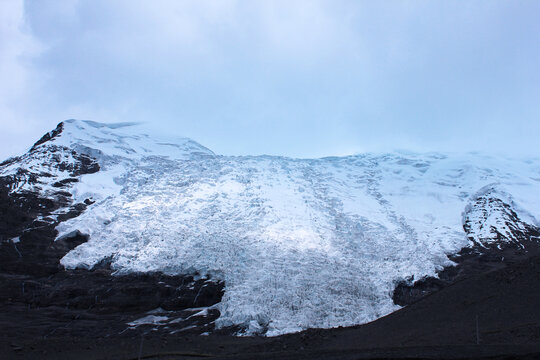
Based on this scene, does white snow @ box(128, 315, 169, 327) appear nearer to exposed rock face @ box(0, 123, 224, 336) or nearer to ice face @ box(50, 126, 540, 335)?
exposed rock face @ box(0, 123, 224, 336)

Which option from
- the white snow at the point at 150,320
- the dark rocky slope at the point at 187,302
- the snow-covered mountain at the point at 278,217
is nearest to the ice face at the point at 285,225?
the snow-covered mountain at the point at 278,217

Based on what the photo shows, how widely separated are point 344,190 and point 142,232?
2880 centimetres

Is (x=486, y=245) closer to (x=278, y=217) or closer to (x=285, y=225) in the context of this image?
(x=285, y=225)

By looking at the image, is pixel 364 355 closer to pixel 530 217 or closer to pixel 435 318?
pixel 435 318

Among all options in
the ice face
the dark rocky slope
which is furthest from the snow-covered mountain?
the dark rocky slope

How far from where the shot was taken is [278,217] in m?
49.9

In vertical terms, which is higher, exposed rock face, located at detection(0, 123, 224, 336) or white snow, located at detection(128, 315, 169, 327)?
exposed rock face, located at detection(0, 123, 224, 336)

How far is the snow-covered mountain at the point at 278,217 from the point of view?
3878cm

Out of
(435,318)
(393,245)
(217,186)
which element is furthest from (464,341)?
(217,186)

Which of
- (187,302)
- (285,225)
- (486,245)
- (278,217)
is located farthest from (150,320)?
(486,245)

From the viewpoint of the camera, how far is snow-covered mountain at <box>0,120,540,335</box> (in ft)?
127

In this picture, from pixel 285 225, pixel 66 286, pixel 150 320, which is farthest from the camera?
pixel 285 225

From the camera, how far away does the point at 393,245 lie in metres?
46.0

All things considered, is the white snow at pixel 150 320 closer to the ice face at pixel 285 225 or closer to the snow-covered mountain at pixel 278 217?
the snow-covered mountain at pixel 278 217
